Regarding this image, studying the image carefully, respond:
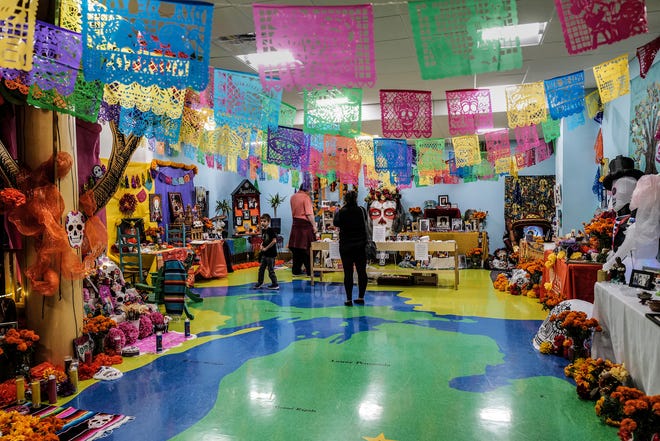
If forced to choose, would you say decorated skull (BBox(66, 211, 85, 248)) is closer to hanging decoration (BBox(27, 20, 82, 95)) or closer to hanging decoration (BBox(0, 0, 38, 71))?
hanging decoration (BBox(27, 20, 82, 95))

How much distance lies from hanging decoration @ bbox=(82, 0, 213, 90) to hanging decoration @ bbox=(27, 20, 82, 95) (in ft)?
0.92

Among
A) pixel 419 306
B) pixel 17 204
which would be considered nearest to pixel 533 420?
pixel 419 306

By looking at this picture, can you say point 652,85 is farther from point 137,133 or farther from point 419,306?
point 137,133

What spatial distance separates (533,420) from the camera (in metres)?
3.11

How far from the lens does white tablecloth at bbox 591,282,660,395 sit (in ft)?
8.86

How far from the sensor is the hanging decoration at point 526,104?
21.4 feet

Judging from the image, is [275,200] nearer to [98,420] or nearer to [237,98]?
[237,98]

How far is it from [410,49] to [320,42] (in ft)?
11.2

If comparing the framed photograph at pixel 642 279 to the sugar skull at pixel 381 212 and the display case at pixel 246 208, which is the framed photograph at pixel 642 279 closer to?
the sugar skull at pixel 381 212

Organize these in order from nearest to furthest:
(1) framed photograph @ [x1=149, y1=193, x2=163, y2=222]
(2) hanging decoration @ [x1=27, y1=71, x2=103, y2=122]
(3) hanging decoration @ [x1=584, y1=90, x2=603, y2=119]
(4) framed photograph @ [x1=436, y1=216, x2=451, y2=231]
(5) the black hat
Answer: (2) hanging decoration @ [x1=27, y1=71, x2=103, y2=122] → (5) the black hat → (3) hanging decoration @ [x1=584, y1=90, x2=603, y2=119] → (1) framed photograph @ [x1=149, y1=193, x2=163, y2=222] → (4) framed photograph @ [x1=436, y1=216, x2=451, y2=231]

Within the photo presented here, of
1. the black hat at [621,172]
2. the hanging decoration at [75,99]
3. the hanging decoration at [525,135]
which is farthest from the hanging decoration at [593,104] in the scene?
the hanging decoration at [75,99]

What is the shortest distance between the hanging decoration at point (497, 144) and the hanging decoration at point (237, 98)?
4.96 meters

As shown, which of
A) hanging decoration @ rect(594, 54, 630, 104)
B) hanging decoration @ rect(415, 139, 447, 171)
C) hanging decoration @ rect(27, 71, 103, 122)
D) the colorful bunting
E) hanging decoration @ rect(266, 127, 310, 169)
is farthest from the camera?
hanging decoration @ rect(415, 139, 447, 171)

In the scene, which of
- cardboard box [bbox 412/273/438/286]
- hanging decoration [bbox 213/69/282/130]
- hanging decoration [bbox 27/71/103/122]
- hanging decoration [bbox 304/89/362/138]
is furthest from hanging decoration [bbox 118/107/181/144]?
cardboard box [bbox 412/273/438/286]
